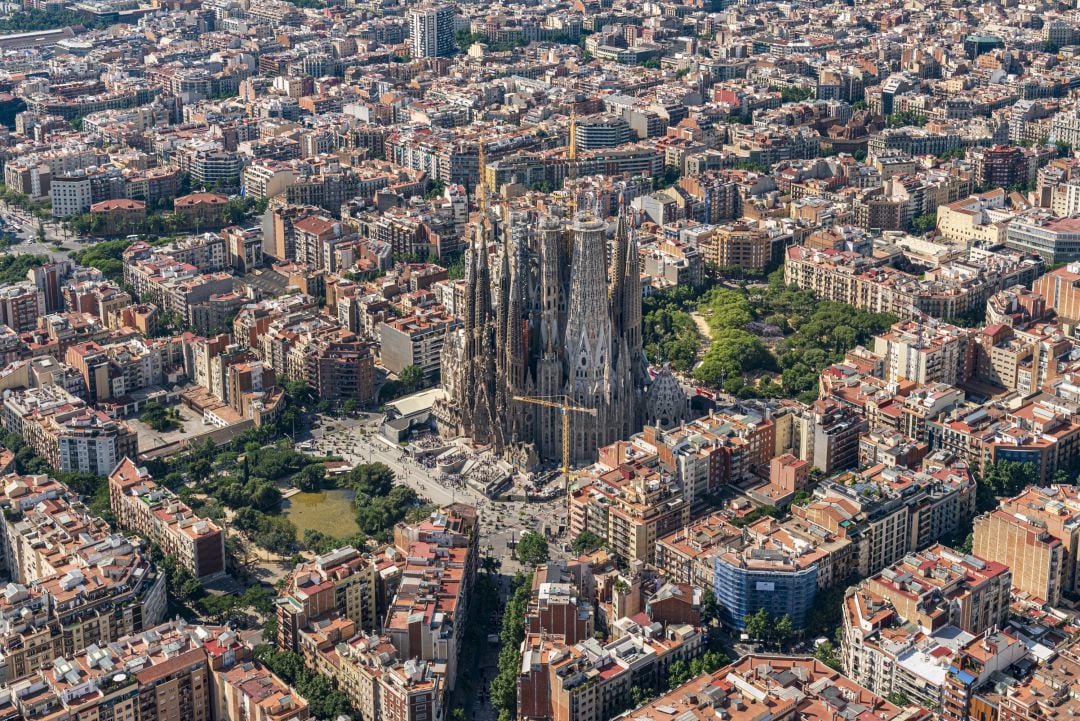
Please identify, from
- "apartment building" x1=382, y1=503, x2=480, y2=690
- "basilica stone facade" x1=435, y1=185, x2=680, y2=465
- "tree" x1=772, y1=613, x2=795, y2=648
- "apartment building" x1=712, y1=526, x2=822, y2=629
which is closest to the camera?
"apartment building" x1=382, y1=503, x2=480, y2=690

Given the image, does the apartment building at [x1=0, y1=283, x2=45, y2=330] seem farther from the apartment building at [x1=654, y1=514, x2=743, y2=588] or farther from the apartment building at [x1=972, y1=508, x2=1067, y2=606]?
the apartment building at [x1=972, y1=508, x2=1067, y2=606]

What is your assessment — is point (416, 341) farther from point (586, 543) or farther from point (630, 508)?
point (630, 508)

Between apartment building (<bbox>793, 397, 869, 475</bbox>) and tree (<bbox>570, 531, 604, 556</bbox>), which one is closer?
tree (<bbox>570, 531, 604, 556</bbox>)

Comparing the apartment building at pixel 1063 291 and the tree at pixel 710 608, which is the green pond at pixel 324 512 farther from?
the apartment building at pixel 1063 291

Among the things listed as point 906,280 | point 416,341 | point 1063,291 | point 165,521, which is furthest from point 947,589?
point 906,280

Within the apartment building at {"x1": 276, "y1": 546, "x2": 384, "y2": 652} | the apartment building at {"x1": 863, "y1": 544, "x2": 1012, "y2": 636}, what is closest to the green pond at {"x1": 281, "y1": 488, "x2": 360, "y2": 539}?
the apartment building at {"x1": 276, "y1": 546, "x2": 384, "y2": 652}

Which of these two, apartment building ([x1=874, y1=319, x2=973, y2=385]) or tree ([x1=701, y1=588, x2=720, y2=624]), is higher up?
apartment building ([x1=874, y1=319, x2=973, y2=385])

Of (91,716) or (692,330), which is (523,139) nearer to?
(692,330)

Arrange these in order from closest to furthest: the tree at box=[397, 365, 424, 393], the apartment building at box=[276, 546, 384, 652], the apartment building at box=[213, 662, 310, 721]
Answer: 1. the apartment building at box=[213, 662, 310, 721]
2. the apartment building at box=[276, 546, 384, 652]
3. the tree at box=[397, 365, 424, 393]
